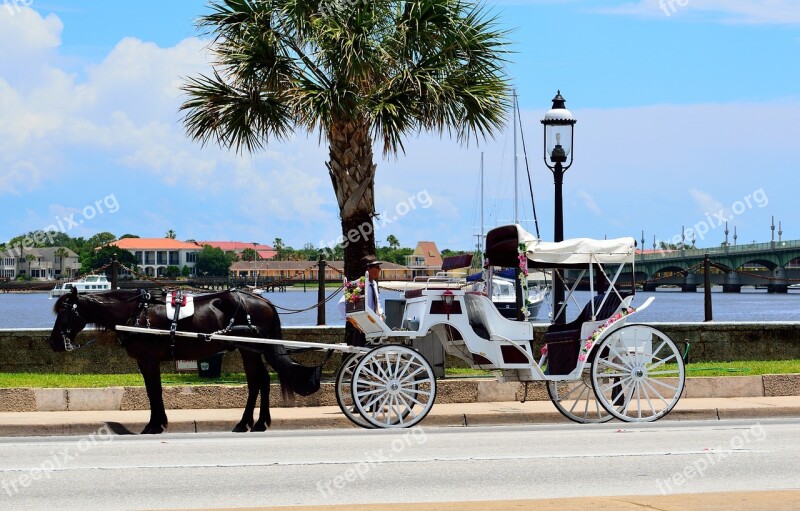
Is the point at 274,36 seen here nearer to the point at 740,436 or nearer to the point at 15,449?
the point at 15,449

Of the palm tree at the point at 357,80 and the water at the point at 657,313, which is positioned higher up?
the palm tree at the point at 357,80

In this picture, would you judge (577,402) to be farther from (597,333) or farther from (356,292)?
(356,292)

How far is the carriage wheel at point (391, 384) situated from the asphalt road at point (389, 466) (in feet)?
0.85

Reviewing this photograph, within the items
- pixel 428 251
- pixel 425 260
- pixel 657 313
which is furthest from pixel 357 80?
pixel 657 313

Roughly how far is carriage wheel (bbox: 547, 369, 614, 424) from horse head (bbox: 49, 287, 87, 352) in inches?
237

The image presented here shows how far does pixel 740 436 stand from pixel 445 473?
4.21 meters

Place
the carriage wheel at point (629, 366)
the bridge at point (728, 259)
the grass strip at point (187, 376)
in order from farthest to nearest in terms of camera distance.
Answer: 1. the bridge at point (728, 259)
2. the grass strip at point (187, 376)
3. the carriage wheel at point (629, 366)

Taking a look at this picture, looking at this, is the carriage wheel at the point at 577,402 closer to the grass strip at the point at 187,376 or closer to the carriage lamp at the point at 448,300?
the grass strip at the point at 187,376

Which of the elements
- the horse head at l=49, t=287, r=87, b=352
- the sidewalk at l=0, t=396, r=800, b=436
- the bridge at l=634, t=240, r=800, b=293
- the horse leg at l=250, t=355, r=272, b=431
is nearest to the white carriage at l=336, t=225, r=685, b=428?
the sidewalk at l=0, t=396, r=800, b=436

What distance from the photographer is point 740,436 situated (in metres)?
12.7

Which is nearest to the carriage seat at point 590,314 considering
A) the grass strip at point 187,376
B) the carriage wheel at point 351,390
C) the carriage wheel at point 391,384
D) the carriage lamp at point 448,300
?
the carriage lamp at point 448,300

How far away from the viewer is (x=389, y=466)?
10.5 m

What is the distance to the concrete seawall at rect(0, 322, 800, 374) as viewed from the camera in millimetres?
19281

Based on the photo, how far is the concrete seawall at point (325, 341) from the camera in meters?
19.3
